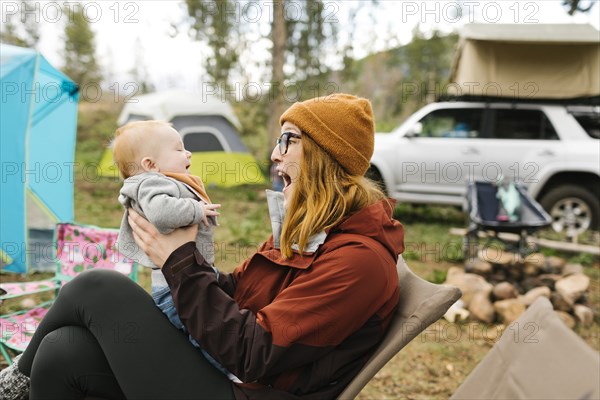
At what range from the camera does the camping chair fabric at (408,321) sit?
1345 mm

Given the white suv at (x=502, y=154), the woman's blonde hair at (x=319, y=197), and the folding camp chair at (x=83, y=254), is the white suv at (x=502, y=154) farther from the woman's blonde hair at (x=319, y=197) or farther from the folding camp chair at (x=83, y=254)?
the woman's blonde hair at (x=319, y=197)

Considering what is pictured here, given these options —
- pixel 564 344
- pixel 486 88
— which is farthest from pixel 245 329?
pixel 486 88

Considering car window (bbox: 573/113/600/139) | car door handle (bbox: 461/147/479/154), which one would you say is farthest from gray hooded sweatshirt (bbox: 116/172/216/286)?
car window (bbox: 573/113/600/139)

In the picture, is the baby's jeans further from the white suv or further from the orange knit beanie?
the white suv

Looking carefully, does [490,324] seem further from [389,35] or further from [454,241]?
[389,35]

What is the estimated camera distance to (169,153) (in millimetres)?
1826

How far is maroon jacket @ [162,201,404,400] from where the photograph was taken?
1264mm

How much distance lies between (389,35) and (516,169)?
27.8ft

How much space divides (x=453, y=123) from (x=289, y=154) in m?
5.74

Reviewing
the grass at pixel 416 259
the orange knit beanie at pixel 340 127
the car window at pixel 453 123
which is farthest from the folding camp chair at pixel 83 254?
the car window at pixel 453 123

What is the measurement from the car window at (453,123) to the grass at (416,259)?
49.1 inches

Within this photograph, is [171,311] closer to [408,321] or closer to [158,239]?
[158,239]

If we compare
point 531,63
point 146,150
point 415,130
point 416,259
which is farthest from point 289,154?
point 531,63

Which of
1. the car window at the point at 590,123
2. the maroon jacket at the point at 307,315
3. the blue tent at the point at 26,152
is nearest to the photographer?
the maroon jacket at the point at 307,315
